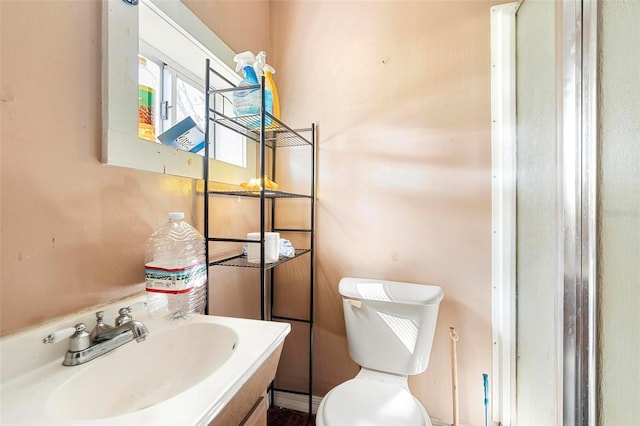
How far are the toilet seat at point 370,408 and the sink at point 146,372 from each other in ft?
1.58

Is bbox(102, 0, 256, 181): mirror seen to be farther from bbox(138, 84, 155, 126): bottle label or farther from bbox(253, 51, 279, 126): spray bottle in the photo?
bbox(253, 51, 279, 126): spray bottle

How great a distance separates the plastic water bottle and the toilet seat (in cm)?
60

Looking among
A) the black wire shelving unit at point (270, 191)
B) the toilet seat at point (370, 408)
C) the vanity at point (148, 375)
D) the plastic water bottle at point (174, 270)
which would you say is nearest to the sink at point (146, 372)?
the vanity at point (148, 375)

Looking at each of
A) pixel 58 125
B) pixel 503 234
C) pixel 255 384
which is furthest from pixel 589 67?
pixel 58 125

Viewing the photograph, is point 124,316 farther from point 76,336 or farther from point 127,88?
point 127,88

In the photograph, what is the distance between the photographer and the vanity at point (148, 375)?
47 cm

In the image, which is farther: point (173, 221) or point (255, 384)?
point (173, 221)

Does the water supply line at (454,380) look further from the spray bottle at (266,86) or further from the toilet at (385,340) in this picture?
the spray bottle at (266,86)

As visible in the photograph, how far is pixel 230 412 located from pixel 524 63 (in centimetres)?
161

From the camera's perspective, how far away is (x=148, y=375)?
28.3 inches

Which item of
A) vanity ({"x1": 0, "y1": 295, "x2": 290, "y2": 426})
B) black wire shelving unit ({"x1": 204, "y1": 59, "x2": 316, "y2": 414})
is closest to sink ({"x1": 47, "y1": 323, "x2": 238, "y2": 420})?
vanity ({"x1": 0, "y1": 295, "x2": 290, "y2": 426})

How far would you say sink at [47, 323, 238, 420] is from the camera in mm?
560

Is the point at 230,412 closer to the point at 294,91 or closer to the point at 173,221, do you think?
the point at 173,221

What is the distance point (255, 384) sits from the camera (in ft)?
2.15
